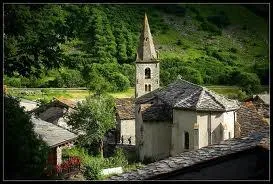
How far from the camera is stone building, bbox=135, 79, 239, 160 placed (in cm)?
2786

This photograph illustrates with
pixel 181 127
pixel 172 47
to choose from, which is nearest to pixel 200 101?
pixel 181 127

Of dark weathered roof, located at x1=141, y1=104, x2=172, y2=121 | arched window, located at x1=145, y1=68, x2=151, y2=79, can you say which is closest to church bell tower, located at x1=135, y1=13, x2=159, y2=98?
arched window, located at x1=145, y1=68, x2=151, y2=79

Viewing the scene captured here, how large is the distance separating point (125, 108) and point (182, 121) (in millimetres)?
16491

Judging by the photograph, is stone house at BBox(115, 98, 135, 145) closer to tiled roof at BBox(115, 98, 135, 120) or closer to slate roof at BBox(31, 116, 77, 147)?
tiled roof at BBox(115, 98, 135, 120)

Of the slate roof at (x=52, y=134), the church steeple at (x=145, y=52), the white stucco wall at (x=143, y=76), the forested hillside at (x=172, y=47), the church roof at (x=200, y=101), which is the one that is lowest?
the slate roof at (x=52, y=134)

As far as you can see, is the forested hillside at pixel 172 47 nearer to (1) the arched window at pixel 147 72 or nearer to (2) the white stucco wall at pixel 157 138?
(1) the arched window at pixel 147 72

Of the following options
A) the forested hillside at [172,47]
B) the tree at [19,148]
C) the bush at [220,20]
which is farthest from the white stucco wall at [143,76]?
the bush at [220,20]

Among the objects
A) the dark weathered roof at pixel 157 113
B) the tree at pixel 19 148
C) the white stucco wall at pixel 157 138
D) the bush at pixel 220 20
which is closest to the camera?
the tree at pixel 19 148

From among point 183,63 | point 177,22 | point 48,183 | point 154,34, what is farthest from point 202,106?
point 177,22

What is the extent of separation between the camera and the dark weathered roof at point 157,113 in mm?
31688

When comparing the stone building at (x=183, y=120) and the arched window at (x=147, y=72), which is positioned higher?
the arched window at (x=147, y=72)

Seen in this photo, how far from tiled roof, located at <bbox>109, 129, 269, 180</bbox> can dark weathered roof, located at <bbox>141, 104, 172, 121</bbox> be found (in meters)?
21.9

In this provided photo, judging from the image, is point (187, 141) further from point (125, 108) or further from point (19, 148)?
point (19, 148)

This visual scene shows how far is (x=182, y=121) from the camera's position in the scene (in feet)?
95.9
